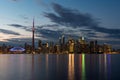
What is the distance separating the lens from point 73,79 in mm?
58906

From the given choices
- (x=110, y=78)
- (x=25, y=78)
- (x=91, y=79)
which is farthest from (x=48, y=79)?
(x=110, y=78)

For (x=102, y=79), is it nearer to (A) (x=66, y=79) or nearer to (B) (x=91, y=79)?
(B) (x=91, y=79)

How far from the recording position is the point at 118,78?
60.1m

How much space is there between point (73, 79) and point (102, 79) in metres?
6.65

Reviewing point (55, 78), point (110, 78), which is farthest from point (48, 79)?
point (110, 78)

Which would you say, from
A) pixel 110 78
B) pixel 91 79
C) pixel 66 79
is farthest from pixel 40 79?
pixel 110 78

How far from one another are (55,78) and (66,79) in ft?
8.96

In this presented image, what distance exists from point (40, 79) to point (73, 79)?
755cm

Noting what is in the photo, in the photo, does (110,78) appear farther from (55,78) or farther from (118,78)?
(55,78)

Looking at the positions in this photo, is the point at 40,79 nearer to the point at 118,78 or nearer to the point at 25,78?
the point at 25,78

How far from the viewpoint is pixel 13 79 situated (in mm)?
59781

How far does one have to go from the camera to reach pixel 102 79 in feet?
193

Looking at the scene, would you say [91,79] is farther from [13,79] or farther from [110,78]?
[13,79]

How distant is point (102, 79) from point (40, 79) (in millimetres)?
14204
